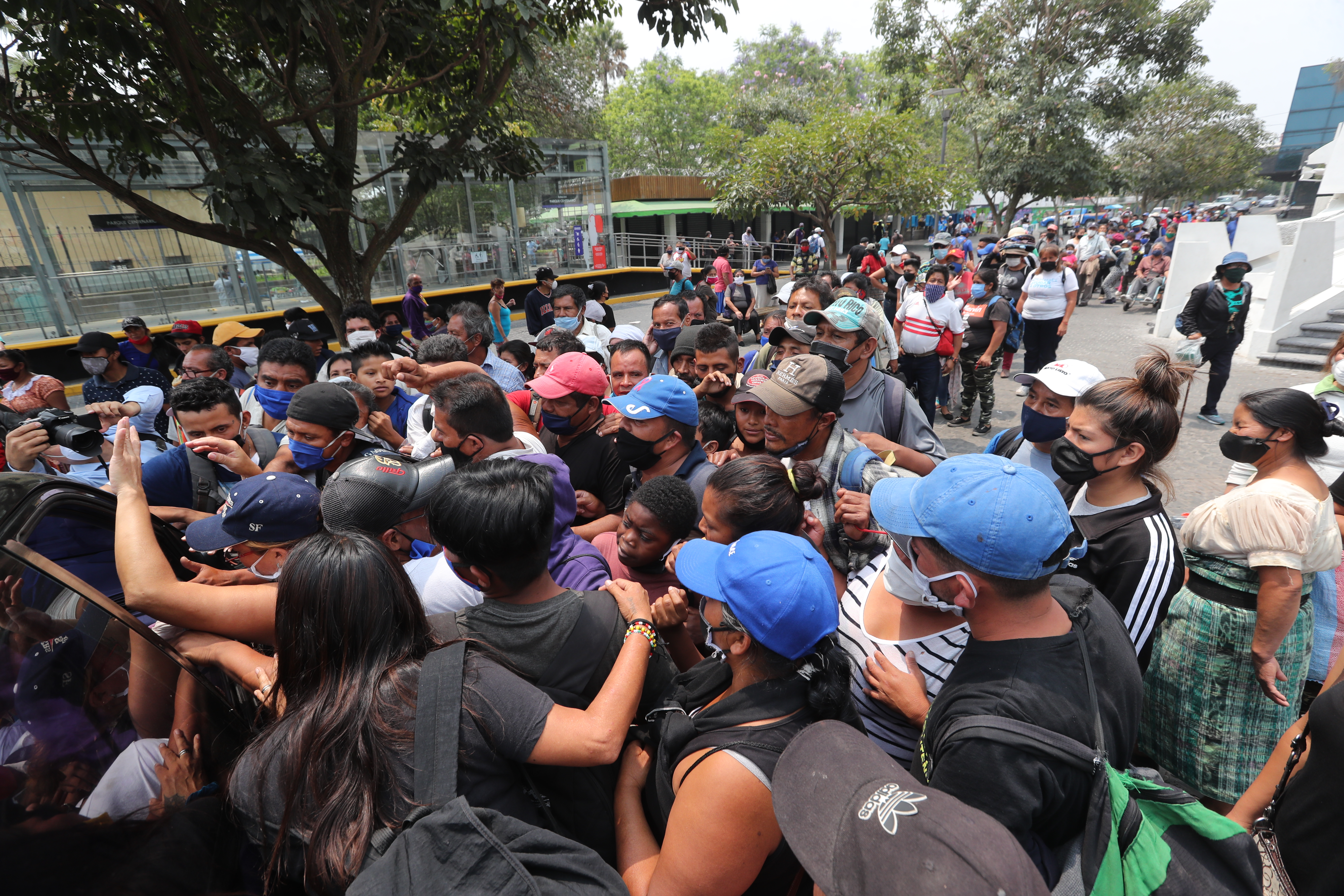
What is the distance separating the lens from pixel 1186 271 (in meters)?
11.5

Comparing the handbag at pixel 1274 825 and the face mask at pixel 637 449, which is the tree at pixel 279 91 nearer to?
the face mask at pixel 637 449

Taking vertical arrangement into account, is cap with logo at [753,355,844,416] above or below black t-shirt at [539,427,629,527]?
above

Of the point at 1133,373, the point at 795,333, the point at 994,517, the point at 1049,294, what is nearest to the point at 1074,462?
the point at 994,517

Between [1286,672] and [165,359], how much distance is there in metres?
8.93

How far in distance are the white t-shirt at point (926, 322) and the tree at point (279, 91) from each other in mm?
3302

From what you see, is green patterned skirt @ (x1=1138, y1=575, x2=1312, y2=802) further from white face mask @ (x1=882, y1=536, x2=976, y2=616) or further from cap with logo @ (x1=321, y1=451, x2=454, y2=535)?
cap with logo @ (x1=321, y1=451, x2=454, y2=535)

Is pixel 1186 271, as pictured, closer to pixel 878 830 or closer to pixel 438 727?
pixel 878 830

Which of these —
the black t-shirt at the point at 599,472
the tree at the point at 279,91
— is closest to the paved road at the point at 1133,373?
the black t-shirt at the point at 599,472

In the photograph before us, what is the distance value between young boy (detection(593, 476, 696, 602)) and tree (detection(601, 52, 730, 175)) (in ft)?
131

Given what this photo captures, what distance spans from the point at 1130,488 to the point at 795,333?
2.07 metres

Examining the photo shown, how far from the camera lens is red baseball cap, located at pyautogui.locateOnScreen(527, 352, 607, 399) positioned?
3.21 m

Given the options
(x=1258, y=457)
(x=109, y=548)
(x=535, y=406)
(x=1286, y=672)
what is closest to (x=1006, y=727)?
(x=1286, y=672)

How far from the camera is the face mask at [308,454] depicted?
286 centimetres

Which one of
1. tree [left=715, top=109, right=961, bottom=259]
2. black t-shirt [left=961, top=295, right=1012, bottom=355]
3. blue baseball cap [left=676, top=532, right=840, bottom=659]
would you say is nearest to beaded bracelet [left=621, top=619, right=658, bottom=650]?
blue baseball cap [left=676, top=532, right=840, bottom=659]
